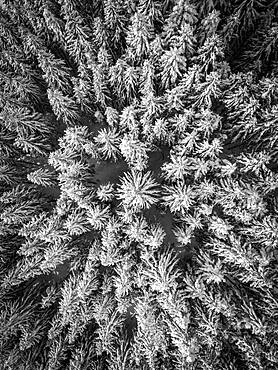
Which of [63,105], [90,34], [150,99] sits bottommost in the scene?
[150,99]

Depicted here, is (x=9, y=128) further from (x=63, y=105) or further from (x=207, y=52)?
(x=207, y=52)

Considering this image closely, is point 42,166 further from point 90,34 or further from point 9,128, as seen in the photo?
point 90,34

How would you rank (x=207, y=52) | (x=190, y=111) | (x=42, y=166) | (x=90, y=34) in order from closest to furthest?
1. (x=207, y=52)
2. (x=190, y=111)
3. (x=90, y=34)
4. (x=42, y=166)

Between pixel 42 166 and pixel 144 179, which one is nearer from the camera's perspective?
pixel 144 179

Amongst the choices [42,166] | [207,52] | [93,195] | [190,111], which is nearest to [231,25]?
[207,52]

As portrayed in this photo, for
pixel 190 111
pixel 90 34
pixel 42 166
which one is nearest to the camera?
pixel 190 111

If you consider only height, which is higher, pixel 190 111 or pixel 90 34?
pixel 90 34
